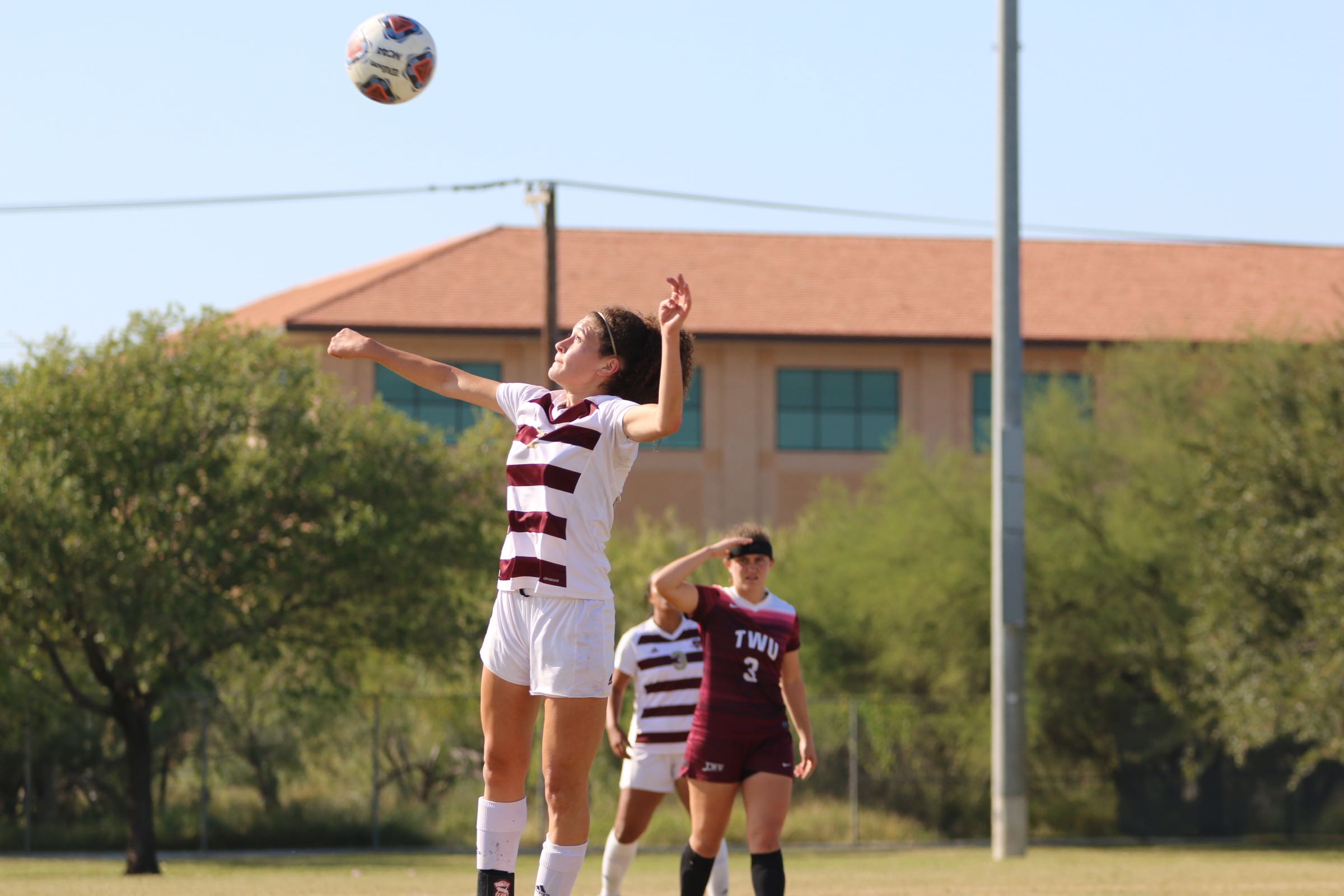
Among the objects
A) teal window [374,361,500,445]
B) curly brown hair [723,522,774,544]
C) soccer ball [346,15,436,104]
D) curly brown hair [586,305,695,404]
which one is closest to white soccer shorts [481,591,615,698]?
curly brown hair [586,305,695,404]

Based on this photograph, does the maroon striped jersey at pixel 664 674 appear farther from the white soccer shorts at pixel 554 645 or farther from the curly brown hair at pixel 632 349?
the white soccer shorts at pixel 554 645

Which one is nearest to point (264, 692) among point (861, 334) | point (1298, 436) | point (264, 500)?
point (264, 500)

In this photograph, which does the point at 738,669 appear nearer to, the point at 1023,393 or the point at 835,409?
the point at 1023,393

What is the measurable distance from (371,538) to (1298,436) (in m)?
12.2

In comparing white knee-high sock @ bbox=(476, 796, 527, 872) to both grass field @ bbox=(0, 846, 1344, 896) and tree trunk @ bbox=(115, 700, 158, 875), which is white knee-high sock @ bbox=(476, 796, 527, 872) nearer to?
grass field @ bbox=(0, 846, 1344, 896)

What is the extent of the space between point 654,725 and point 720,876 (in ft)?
3.07

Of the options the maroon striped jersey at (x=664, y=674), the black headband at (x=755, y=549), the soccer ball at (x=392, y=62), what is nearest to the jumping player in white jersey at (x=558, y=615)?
the black headband at (x=755, y=549)

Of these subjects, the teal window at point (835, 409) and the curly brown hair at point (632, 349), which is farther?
the teal window at point (835, 409)

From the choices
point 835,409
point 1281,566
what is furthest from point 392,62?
point 835,409

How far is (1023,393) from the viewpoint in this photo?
1099 inches

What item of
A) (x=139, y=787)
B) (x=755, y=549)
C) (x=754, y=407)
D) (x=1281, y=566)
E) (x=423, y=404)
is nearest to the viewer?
(x=755, y=549)

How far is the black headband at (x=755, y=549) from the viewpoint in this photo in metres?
8.23

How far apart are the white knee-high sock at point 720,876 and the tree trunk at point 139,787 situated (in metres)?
12.6

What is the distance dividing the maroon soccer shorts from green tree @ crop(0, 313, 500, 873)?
507 inches
